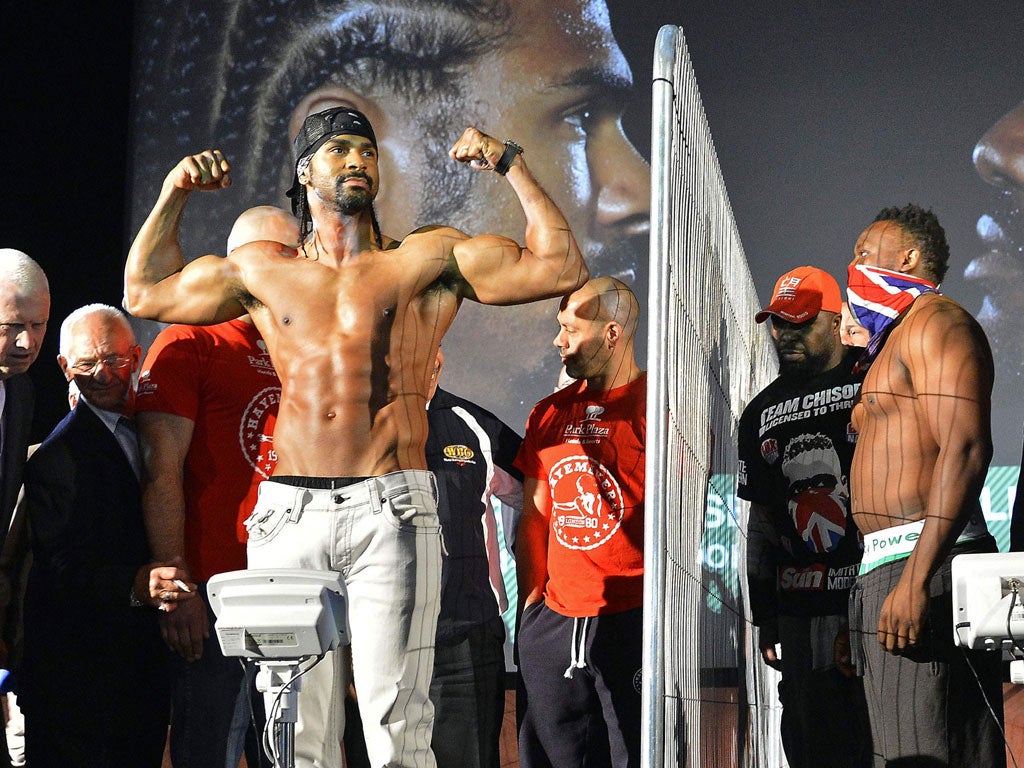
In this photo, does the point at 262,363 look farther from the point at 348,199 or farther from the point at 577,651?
the point at 577,651

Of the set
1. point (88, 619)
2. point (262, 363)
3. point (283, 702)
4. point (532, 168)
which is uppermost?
point (532, 168)

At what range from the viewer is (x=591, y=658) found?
3.09m

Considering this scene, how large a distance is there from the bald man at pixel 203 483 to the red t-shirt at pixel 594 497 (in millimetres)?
764

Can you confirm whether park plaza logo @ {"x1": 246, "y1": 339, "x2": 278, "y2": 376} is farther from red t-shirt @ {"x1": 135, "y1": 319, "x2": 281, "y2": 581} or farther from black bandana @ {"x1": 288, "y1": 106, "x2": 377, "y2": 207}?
black bandana @ {"x1": 288, "y1": 106, "x2": 377, "y2": 207}

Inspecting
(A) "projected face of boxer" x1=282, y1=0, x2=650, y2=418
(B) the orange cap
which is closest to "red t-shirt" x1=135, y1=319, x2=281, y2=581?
(B) the orange cap

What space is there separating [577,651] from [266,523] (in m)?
1.03

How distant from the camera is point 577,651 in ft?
10.2

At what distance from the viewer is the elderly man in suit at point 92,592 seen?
2855mm

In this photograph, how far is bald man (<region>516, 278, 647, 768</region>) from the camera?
309cm

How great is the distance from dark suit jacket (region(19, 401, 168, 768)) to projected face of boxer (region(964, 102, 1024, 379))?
126 inches

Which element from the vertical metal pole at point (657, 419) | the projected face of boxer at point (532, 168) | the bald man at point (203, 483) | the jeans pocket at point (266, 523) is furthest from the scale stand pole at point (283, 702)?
the projected face of boxer at point (532, 168)

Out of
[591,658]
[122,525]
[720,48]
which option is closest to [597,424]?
[591,658]

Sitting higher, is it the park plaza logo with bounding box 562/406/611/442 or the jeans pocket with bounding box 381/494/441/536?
the park plaza logo with bounding box 562/406/611/442

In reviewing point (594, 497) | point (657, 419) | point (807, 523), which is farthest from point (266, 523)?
point (807, 523)
